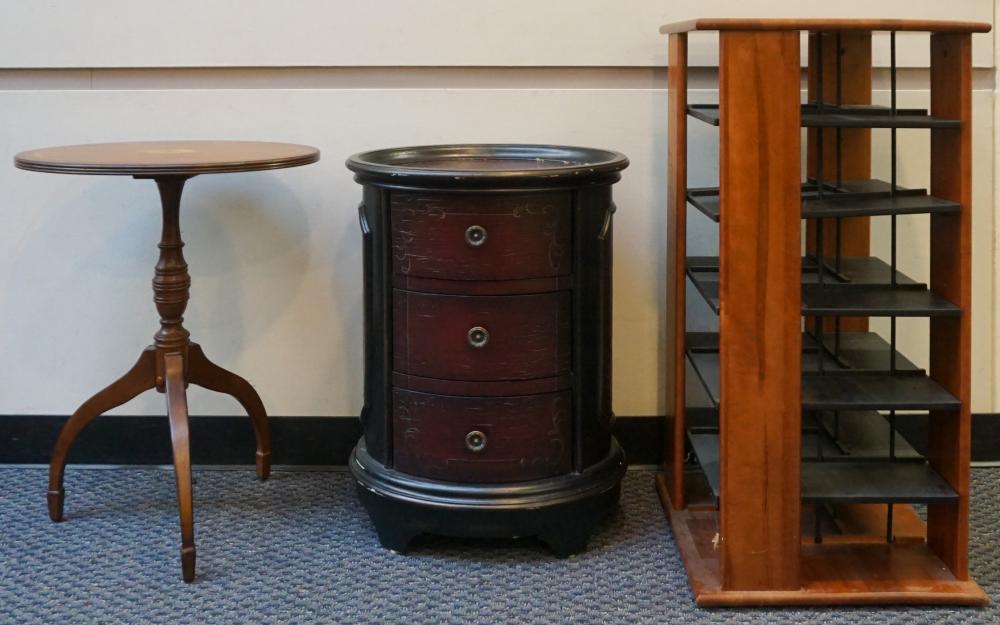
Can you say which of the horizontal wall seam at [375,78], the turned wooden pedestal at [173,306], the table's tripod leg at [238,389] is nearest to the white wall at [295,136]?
the horizontal wall seam at [375,78]

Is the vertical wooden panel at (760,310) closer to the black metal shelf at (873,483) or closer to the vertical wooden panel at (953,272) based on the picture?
the black metal shelf at (873,483)

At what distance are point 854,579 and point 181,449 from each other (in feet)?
4.67

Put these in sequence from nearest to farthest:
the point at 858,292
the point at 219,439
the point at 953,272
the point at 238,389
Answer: the point at 953,272
the point at 858,292
the point at 238,389
the point at 219,439

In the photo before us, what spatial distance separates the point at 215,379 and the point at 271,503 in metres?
0.33

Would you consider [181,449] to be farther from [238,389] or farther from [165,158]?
[165,158]

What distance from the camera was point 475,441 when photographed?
7.87ft

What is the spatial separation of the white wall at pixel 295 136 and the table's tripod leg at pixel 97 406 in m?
0.30

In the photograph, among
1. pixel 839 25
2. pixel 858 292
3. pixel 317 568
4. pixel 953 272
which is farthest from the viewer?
pixel 317 568

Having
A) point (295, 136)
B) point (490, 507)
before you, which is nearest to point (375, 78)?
point (295, 136)

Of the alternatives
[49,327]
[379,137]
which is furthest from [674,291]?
[49,327]

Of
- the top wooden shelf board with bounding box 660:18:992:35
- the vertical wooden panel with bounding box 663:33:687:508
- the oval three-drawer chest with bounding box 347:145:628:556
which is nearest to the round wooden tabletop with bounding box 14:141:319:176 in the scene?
the oval three-drawer chest with bounding box 347:145:628:556

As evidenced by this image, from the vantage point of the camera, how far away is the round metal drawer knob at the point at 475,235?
2.31 meters

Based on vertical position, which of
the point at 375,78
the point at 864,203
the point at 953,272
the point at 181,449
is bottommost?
the point at 181,449

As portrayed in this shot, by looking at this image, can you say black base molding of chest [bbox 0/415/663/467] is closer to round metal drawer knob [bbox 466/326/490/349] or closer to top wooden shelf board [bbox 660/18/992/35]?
round metal drawer knob [bbox 466/326/490/349]
